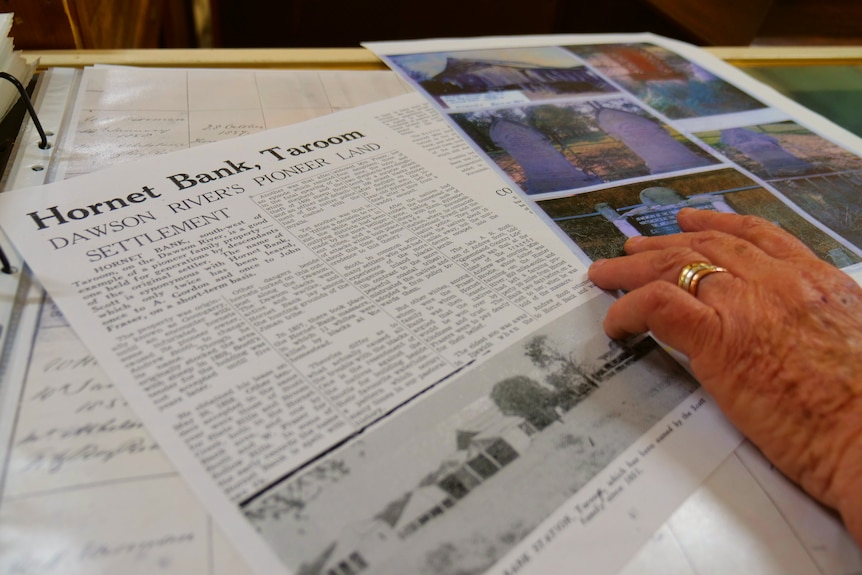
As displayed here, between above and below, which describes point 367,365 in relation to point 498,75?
below

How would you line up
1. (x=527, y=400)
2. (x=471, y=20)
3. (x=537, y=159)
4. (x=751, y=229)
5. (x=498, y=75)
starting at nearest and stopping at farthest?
(x=527, y=400)
(x=751, y=229)
(x=537, y=159)
(x=498, y=75)
(x=471, y=20)

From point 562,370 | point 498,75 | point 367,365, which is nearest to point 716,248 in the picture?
point 562,370

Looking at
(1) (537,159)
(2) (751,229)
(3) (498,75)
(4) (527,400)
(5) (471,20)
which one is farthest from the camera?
(5) (471,20)

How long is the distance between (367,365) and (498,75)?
1.69 feet

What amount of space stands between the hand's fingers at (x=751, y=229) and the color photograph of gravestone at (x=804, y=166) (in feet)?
0.51

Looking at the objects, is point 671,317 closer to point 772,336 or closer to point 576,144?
point 772,336

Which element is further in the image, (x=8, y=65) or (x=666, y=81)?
(x=666, y=81)

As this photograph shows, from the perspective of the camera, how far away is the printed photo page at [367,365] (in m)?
0.33

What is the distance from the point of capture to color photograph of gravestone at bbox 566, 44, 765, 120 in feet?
2.56

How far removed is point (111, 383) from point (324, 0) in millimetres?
1235

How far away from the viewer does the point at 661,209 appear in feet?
1.95

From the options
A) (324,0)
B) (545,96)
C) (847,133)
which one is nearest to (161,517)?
(545,96)

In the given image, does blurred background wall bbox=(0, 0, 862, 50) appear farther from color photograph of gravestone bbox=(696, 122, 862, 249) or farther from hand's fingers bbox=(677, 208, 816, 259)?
hand's fingers bbox=(677, 208, 816, 259)

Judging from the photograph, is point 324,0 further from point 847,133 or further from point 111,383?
point 111,383
